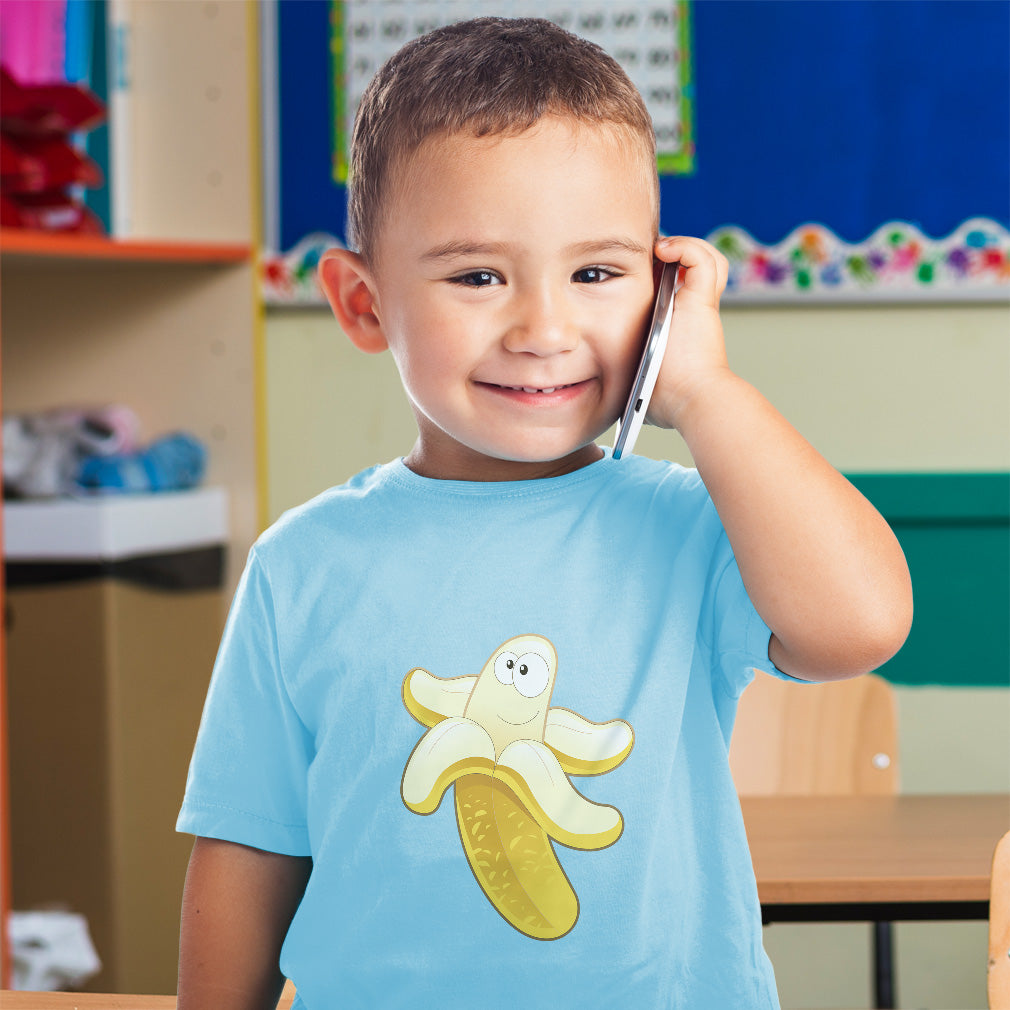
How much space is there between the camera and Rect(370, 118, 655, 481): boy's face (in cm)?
68

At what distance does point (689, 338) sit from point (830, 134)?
147 cm

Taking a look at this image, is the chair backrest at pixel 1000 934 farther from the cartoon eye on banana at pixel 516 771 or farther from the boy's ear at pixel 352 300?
the boy's ear at pixel 352 300

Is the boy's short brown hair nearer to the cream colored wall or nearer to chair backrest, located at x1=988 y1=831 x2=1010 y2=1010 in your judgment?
chair backrest, located at x1=988 y1=831 x2=1010 y2=1010

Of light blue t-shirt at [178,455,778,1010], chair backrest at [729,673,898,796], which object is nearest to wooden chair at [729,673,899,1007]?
chair backrest at [729,673,898,796]

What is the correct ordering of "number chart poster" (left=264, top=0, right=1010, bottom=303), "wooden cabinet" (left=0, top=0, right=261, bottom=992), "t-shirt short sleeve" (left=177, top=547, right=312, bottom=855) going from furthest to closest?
"wooden cabinet" (left=0, top=0, right=261, bottom=992) → "number chart poster" (left=264, top=0, right=1010, bottom=303) → "t-shirt short sleeve" (left=177, top=547, right=312, bottom=855)

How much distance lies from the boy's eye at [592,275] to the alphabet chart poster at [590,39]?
1432 millimetres

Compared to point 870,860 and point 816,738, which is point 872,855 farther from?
point 816,738

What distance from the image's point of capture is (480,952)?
2.21ft

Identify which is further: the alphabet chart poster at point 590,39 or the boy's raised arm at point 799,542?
the alphabet chart poster at point 590,39

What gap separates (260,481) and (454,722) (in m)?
1.57

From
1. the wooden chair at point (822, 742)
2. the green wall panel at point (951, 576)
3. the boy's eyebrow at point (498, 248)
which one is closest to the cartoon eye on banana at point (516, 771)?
the boy's eyebrow at point (498, 248)

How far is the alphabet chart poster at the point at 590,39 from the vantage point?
6.77 ft

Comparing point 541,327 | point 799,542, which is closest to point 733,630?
point 799,542

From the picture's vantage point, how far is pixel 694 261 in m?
0.74
